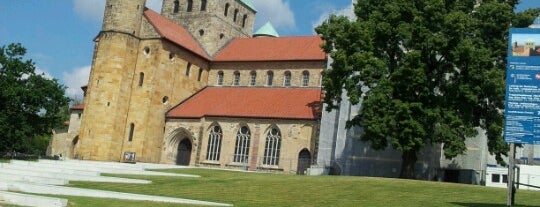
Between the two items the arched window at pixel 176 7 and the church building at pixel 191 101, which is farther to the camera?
the arched window at pixel 176 7

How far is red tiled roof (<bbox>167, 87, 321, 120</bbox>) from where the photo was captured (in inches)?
1741

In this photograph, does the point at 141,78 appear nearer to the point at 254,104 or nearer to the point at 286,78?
the point at 254,104

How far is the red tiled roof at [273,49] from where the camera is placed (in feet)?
164

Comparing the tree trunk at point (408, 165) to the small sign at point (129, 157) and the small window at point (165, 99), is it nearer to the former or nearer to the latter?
the small sign at point (129, 157)

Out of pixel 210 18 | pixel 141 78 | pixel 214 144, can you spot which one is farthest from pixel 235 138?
pixel 210 18

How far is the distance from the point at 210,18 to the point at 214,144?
16.1 metres

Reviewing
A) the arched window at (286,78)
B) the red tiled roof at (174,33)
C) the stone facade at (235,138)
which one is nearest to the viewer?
the stone facade at (235,138)

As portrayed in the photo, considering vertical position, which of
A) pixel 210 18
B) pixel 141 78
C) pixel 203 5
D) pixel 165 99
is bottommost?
pixel 165 99

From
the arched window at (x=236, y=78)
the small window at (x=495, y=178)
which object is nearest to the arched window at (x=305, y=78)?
the arched window at (x=236, y=78)

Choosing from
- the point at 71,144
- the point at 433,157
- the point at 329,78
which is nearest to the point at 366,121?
the point at 329,78

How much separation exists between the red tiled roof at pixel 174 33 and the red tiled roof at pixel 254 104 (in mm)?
4717

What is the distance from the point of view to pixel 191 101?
50312 mm

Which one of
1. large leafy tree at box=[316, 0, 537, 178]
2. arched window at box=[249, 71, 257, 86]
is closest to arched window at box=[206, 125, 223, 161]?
arched window at box=[249, 71, 257, 86]

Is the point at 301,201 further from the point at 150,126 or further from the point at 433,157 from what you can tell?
the point at 150,126
